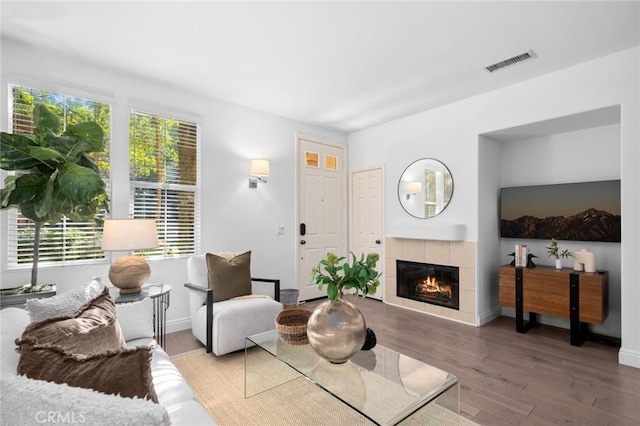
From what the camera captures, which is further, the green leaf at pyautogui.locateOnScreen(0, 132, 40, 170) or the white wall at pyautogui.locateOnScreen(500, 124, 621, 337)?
the white wall at pyautogui.locateOnScreen(500, 124, 621, 337)

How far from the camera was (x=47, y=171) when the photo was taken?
240 centimetres

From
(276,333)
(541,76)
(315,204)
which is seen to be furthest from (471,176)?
(276,333)

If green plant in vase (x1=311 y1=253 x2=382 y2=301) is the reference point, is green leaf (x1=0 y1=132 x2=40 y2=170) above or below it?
above

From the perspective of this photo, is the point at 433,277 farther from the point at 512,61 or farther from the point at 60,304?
the point at 60,304

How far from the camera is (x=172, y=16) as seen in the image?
2361mm

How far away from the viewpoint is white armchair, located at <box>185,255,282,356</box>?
2814 millimetres

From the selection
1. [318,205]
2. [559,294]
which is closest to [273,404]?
[559,294]

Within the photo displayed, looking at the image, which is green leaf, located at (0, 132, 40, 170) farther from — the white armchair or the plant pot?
the white armchair

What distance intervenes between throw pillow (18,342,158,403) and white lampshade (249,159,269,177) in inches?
125

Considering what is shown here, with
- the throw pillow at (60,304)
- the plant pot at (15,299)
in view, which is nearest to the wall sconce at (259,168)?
the plant pot at (15,299)

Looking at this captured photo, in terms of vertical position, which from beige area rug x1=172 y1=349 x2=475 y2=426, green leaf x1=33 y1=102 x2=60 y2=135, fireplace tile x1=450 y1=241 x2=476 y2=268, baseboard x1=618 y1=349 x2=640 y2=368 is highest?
green leaf x1=33 y1=102 x2=60 y2=135

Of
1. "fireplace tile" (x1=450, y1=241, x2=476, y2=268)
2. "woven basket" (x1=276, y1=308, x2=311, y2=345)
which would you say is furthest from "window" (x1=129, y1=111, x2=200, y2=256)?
"fireplace tile" (x1=450, y1=241, x2=476, y2=268)

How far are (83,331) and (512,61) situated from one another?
149 inches

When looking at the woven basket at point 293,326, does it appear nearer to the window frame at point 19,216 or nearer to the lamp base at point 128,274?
the lamp base at point 128,274
